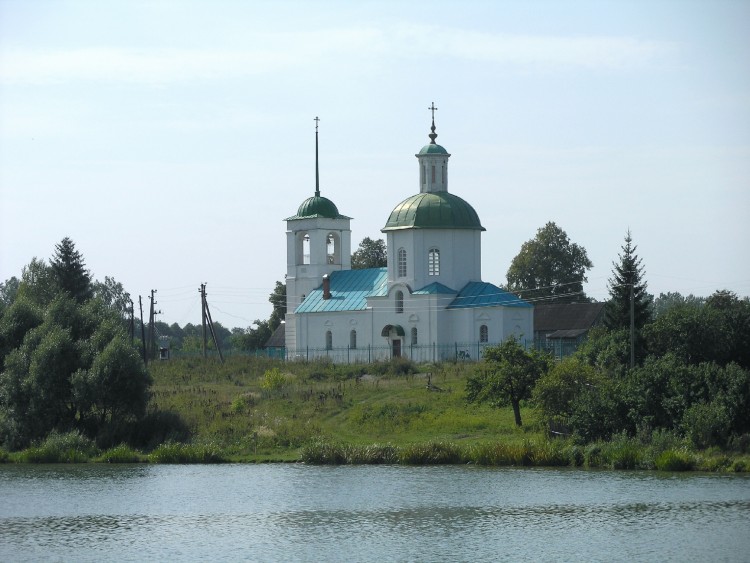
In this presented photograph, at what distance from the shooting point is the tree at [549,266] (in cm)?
9938

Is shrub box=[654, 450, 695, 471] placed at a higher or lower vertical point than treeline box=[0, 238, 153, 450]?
lower

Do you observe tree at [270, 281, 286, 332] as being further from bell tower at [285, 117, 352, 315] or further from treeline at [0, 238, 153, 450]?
treeline at [0, 238, 153, 450]

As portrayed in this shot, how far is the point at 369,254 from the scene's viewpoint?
361 feet

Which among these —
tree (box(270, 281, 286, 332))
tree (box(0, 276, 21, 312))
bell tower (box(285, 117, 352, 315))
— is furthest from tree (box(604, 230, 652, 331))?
tree (box(0, 276, 21, 312))

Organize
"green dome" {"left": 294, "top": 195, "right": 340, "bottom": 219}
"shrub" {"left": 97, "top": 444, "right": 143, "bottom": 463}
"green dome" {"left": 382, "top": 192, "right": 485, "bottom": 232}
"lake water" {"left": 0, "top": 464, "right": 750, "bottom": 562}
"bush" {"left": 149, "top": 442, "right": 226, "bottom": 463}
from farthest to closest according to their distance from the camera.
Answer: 1. "green dome" {"left": 294, "top": 195, "right": 340, "bottom": 219}
2. "green dome" {"left": 382, "top": 192, "right": 485, "bottom": 232}
3. "shrub" {"left": 97, "top": 444, "right": 143, "bottom": 463}
4. "bush" {"left": 149, "top": 442, "right": 226, "bottom": 463}
5. "lake water" {"left": 0, "top": 464, "right": 750, "bottom": 562}

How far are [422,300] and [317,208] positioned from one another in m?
12.6

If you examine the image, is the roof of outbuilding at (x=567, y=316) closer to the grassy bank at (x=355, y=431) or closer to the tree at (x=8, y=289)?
the grassy bank at (x=355, y=431)

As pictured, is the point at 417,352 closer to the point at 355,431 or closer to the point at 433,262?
the point at 433,262

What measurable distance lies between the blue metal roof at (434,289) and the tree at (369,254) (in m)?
33.2

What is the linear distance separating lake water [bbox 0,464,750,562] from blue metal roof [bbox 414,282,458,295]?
98.8ft

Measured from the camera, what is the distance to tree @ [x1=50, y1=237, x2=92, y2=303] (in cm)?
7462

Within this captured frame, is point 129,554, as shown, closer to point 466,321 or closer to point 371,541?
point 371,541

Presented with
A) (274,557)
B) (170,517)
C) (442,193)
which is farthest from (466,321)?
(274,557)

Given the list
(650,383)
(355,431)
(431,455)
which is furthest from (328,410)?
(650,383)
